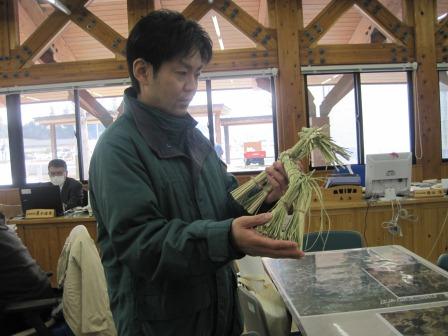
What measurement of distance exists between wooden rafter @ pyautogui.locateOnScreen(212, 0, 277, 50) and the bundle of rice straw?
180 inches

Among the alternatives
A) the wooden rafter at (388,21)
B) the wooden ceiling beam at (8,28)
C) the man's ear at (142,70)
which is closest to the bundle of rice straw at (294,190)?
the man's ear at (142,70)

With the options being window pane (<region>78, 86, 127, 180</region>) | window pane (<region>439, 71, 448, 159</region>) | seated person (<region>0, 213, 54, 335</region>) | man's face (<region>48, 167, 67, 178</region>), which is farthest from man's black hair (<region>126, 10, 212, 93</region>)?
window pane (<region>439, 71, 448, 159</region>)

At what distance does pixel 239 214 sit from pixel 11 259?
160 cm

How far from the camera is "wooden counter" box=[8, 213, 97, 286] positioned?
3.88 metres

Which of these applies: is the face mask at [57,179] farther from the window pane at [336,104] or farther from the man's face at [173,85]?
the man's face at [173,85]

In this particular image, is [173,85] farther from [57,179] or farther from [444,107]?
[444,107]

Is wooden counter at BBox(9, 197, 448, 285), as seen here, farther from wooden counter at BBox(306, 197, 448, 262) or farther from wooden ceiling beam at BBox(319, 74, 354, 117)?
wooden ceiling beam at BBox(319, 74, 354, 117)

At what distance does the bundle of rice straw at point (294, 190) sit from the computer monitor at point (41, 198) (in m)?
3.45

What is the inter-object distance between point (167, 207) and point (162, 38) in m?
0.40

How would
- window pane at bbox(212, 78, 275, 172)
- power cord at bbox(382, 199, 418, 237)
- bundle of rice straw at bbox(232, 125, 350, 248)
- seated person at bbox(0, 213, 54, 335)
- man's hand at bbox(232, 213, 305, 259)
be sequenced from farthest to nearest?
window pane at bbox(212, 78, 275, 172) → power cord at bbox(382, 199, 418, 237) → seated person at bbox(0, 213, 54, 335) → bundle of rice straw at bbox(232, 125, 350, 248) → man's hand at bbox(232, 213, 305, 259)

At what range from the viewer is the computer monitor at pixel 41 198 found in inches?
156

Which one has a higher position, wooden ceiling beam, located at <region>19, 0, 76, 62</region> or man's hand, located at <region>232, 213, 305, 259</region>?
wooden ceiling beam, located at <region>19, 0, 76, 62</region>

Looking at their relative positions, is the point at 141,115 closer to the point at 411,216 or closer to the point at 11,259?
the point at 11,259

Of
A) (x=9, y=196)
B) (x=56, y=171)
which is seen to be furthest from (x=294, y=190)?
(x=9, y=196)
